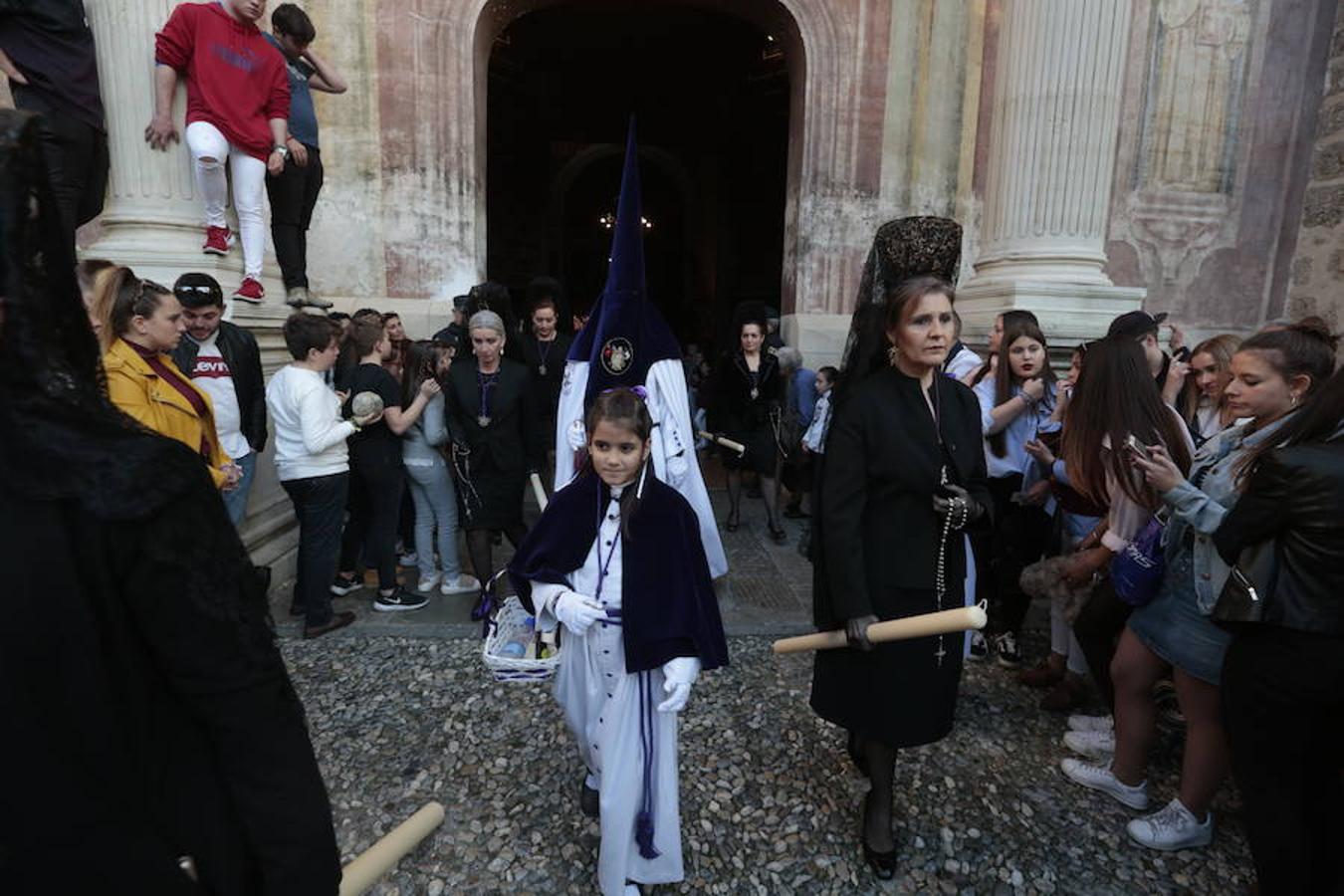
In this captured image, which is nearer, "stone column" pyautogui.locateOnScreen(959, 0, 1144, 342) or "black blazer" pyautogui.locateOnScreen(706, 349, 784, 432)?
"stone column" pyautogui.locateOnScreen(959, 0, 1144, 342)

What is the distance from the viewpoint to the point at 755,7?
7992 millimetres

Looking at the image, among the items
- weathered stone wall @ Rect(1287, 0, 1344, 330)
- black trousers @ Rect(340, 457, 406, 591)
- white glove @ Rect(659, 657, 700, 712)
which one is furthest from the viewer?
weathered stone wall @ Rect(1287, 0, 1344, 330)

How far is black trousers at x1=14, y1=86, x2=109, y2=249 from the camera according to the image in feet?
13.6

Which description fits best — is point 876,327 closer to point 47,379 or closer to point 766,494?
point 47,379

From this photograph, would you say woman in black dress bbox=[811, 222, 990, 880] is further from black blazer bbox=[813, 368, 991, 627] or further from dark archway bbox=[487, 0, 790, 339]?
dark archway bbox=[487, 0, 790, 339]

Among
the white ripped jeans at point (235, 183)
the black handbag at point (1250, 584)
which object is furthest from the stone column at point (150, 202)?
the black handbag at point (1250, 584)

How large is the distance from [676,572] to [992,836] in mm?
1578

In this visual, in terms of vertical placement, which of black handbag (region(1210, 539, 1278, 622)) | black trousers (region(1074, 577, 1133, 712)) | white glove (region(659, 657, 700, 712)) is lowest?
black trousers (region(1074, 577, 1133, 712))

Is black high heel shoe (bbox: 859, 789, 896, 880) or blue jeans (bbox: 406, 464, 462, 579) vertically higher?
blue jeans (bbox: 406, 464, 462, 579)

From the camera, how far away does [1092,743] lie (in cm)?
313

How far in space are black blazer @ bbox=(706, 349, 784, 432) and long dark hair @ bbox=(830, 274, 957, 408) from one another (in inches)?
131

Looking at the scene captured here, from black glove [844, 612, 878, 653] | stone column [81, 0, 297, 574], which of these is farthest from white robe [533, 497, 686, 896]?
stone column [81, 0, 297, 574]

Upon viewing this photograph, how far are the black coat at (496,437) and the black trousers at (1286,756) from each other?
3412 mm

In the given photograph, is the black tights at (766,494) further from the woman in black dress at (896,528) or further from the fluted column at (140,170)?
the fluted column at (140,170)
